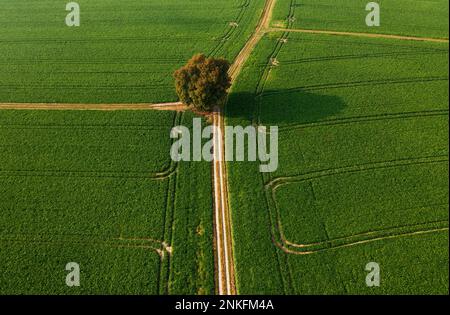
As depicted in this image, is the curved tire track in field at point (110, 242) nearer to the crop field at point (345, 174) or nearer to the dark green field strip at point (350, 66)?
the crop field at point (345, 174)

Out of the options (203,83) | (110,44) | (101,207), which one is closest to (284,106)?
(203,83)

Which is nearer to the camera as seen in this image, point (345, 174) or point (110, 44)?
point (345, 174)

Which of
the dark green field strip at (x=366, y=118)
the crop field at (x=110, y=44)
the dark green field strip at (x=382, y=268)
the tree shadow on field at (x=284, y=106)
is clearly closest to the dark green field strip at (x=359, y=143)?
the dark green field strip at (x=366, y=118)

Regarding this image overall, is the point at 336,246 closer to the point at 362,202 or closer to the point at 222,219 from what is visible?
the point at 362,202

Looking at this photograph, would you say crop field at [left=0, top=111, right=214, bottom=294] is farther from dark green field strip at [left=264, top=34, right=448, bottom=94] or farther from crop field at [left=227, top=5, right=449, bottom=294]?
dark green field strip at [left=264, top=34, right=448, bottom=94]

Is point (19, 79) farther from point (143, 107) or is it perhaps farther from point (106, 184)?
point (106, 184)

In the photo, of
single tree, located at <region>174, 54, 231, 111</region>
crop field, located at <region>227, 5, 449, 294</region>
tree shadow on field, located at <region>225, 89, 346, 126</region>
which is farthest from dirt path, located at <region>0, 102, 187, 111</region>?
crop field, located at <region>227, 5, 449, 294</region>
